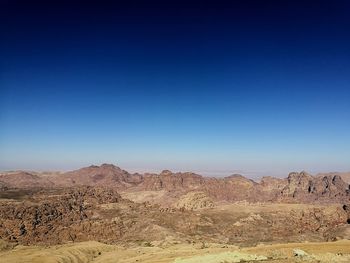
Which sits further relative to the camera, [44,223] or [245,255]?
[44,223]

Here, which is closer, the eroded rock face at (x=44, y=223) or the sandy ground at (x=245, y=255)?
the sandy ground at (x=245, y=255)

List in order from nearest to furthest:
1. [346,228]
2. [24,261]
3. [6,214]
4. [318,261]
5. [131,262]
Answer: [318,261] < [131,262] < [24,261] < [346,228] < [6,214]

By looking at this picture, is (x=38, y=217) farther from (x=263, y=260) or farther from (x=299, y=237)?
(x=263, y=260)

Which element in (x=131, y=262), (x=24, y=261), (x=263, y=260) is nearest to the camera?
(x=263, y=260)

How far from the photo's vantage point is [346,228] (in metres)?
162

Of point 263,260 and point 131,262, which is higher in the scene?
point 263,260

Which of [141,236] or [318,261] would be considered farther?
[141,236]

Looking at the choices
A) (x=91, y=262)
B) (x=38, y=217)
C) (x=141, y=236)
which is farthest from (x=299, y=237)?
(x=38, y=217)

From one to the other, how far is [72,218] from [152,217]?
120 feet

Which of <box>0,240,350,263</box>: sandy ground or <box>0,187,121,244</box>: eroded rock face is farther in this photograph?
<box>0,187,121,244</box>: eroded rock face

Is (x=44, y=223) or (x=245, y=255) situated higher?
(x=245, y=255)

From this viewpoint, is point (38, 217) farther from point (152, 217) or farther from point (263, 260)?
point (263, 260)

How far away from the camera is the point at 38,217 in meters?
178

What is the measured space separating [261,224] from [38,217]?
9910 cm
